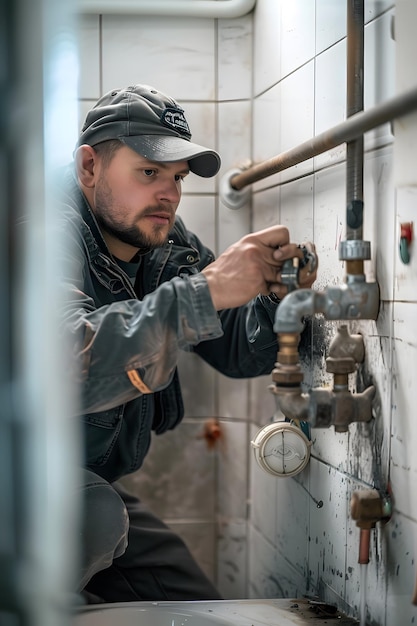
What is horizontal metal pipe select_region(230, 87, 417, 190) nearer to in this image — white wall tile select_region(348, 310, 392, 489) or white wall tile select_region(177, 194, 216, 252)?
white wall tile select_region(177, 194, 216, 252)

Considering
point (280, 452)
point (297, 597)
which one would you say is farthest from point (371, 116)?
point (297, 597)

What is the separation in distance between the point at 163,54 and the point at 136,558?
2.98 feet

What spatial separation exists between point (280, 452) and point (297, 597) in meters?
0.25

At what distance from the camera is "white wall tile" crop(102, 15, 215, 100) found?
1.27m

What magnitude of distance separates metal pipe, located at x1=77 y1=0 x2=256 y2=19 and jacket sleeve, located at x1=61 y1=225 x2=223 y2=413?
0.43 meters

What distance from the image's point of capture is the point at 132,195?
3.72 feet

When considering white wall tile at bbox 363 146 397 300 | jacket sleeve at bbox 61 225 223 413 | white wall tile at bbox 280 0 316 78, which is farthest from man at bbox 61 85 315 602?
white wall tile at bbox 280 0 316 78

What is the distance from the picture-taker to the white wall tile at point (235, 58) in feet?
4.55

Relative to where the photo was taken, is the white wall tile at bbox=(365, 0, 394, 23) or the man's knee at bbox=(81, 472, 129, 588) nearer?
the white wall tile at bbox=(365, 0, 394, 23)

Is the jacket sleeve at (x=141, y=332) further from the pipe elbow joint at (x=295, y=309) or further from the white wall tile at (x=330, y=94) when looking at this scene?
the white wall tile at (x=330, y=94)

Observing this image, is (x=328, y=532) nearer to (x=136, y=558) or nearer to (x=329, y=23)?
(x=136, y=558)

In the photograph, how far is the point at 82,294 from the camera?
917mm

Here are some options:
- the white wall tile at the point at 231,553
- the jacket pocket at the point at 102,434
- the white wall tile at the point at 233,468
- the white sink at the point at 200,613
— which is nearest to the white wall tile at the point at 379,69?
the jacket pocket at the point at 102,434

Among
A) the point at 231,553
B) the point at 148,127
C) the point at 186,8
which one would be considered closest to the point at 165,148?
the point at 148,127
